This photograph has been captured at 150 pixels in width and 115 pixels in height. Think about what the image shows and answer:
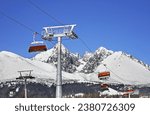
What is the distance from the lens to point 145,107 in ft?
59.8

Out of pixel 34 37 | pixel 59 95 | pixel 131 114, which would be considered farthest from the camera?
pixel 34 37

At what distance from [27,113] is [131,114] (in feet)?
15.1

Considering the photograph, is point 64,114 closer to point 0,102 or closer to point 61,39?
point 0,102

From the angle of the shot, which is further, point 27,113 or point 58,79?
point 58,79

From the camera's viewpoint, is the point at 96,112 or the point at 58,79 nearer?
the point at 96,112

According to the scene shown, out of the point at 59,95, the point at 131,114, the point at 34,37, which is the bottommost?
the point at 131,114

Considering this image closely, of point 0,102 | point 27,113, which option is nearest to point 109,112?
point 27,113

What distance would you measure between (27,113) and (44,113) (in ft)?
2.52

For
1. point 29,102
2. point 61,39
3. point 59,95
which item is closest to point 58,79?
point 59,95

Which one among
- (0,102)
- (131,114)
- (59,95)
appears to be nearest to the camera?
(131,114)

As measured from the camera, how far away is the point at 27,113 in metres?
19.0

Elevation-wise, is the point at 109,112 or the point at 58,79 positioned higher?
the point at 58,79

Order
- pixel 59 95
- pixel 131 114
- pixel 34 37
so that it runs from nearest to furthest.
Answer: pixel 131 114
pixel 59 95
pixel 34 37

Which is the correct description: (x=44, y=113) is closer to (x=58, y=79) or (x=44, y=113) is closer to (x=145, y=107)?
(x=145, y=107)
